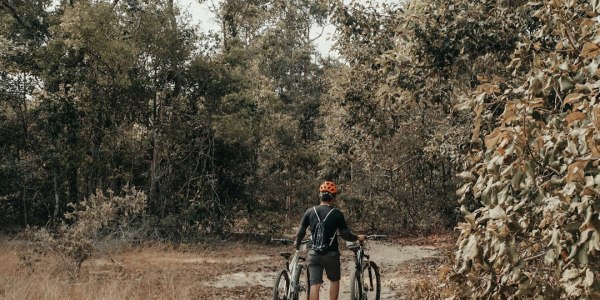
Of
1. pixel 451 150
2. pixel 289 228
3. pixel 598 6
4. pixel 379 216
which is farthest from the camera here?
pixel 379 216

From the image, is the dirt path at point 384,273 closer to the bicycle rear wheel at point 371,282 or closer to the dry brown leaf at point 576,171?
the bicycle rear wheel at point 371,282

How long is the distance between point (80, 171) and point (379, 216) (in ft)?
41.8

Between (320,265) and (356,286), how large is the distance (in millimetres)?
877

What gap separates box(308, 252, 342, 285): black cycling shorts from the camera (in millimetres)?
Answer: 6879

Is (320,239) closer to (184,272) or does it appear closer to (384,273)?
(184,272)

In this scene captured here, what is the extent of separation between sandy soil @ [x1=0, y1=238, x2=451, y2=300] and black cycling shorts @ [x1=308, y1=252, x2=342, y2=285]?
161cm

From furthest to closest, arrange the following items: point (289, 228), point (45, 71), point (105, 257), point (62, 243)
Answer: point (289, 228)
point (45, 71)
point (105, 257)
point (62, 243)

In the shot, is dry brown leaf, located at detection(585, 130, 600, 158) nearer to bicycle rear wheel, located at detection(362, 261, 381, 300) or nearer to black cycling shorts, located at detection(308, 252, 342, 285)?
black cycling shorts, located at detection(308, 252, 342, 285)

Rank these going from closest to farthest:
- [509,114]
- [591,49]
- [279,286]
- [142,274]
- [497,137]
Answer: [591,49], [497,137], [509,114], [279,286], [142,274]

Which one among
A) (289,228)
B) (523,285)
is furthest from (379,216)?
(523,285)

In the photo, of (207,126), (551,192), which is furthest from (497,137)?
(207,126)

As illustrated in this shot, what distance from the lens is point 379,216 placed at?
80.4 feet

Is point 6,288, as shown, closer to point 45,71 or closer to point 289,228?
point 45,71

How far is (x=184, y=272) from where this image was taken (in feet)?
43.4
